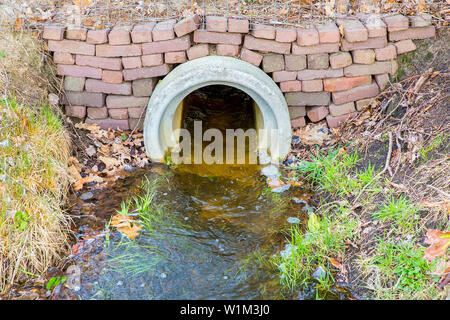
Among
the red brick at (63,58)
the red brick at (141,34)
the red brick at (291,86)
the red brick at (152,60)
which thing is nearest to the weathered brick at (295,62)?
the red brick at (291,86)

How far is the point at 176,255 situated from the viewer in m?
4.04

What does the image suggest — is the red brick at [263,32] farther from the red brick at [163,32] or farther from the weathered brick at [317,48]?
the red brick at [163,32]

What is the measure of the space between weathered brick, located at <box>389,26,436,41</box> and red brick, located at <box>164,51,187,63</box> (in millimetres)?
2230

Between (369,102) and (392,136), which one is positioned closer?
(392,136)

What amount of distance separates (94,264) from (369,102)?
3.39 metres

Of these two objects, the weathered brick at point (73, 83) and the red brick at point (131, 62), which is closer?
the red brick at point (131, 62)

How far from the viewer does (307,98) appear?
535cm

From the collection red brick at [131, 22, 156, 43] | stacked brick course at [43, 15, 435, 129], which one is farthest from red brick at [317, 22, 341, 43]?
red brick at [131, 22, 156, 43]

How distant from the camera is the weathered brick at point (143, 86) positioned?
528 cm

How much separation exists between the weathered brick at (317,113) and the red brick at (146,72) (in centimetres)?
168

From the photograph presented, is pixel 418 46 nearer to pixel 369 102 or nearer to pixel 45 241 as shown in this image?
pixel 369 102

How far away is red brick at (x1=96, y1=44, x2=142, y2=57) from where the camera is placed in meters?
5.05

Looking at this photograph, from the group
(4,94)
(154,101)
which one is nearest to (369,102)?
(154,101)

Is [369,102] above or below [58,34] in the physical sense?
below
